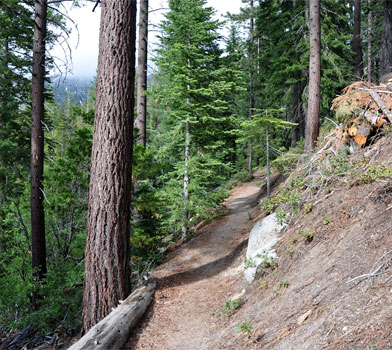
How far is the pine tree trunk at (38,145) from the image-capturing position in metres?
8.12

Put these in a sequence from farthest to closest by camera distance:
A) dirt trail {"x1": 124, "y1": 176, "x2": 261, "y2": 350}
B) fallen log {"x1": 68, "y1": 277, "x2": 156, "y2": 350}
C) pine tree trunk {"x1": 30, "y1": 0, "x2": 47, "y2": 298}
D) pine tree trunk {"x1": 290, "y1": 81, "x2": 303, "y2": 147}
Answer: pine tree trunk {"x1": 290, "y1": 81, "x2": 303, "y2": 147}, pine tree trunk {"x1": 30, "y1": 0, "x2": 47, "y2": 298}, dirt trail {"x1": 124, "y1": 176, "x2": 261, "y2": 350}, fallen log {"x1": 68, "y1": 277, "x2": 156, "y2": 350}

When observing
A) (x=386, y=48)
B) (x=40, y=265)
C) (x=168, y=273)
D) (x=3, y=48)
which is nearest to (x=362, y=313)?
(x=168, y=273)

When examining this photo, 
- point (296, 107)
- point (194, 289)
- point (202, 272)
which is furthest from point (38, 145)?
point (296, 107)

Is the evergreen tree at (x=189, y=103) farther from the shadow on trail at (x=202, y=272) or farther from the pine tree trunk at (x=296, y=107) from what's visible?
the pine tree trunk at (x=296, y=107)

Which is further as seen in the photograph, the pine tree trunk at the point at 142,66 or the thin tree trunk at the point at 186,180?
the thin tree trunk at the point at 186,180

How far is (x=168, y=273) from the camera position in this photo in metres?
7.32

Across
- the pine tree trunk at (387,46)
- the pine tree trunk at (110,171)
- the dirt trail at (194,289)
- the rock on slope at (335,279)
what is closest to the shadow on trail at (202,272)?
the dirt trail at (194,289)

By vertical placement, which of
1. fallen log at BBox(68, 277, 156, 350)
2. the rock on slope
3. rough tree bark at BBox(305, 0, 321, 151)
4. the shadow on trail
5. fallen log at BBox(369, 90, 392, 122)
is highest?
rough tree bark at BBox(305, 0, 321, 151)

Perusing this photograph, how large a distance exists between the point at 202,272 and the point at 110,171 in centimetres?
413

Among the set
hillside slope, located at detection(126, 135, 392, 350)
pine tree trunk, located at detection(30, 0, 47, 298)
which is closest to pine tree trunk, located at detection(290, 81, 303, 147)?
hillside slope, located at detection(126, 135, 392, 350)

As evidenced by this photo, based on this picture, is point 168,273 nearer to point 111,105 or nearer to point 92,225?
point 92,225

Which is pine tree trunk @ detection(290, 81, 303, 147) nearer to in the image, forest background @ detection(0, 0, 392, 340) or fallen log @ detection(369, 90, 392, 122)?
forest background @ detection(0, 0, 392, 340)

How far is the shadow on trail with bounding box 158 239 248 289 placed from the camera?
21.9 feet

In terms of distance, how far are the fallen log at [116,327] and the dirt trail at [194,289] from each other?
194mm
